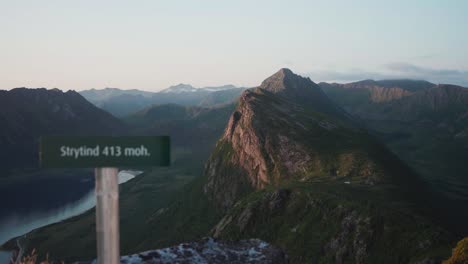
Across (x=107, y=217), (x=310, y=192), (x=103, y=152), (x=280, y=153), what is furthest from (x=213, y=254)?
(x=280, y=153)

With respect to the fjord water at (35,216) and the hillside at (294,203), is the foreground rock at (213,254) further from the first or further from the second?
the fjord water at (35,216)

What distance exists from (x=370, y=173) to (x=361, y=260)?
31306 mm

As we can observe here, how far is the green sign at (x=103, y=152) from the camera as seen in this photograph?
351 inches

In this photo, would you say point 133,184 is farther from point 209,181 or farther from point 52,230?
point 209,181

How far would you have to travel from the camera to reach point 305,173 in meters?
78.8

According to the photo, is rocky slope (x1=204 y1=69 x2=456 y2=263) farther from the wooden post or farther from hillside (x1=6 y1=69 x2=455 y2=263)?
the wooden post

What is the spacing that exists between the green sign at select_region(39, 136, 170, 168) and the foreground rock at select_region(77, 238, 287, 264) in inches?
213

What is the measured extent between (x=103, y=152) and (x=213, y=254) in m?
7.31

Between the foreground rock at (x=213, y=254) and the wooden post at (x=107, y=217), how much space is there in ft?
16.3

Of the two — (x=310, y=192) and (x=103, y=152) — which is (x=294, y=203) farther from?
(x=103, y=152)

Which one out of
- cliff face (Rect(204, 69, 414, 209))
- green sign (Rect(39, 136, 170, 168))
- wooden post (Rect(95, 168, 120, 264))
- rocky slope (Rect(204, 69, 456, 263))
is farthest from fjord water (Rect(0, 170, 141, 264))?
wooden post (Rect(95, 168, 120, 264))

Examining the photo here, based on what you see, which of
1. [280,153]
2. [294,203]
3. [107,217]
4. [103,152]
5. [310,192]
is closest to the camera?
[107,217]

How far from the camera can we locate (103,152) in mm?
8953

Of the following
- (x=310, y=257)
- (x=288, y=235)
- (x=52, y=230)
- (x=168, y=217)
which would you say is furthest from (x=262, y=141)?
(x=52, y=230)
